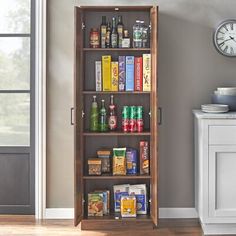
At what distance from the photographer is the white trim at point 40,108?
4.15 m

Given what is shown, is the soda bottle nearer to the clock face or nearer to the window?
the window

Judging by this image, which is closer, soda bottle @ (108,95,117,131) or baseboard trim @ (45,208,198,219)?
soda bottle @ (108,95,117,131)

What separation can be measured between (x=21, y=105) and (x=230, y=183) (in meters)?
1.85

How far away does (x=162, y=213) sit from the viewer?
4.26 meters

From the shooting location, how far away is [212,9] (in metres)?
4.17

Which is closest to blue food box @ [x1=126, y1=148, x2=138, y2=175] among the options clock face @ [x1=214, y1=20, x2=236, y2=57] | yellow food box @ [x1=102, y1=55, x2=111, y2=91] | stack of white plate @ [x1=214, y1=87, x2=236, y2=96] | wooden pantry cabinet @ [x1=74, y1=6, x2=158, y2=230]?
wooden pantry cabinet @ [x1=74, y1=6, x2=158, y2=230]

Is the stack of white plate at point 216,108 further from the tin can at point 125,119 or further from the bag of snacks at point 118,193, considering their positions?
the bag of snacks at point 118,193

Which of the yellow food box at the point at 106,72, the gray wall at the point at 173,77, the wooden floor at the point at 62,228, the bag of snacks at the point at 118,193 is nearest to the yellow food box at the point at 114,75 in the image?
the yellow food box at the point at 106,72

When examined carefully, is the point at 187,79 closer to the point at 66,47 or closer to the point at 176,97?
the point at 176,97

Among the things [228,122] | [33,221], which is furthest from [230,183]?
[33,221]

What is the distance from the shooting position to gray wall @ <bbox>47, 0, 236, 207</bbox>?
164 inches

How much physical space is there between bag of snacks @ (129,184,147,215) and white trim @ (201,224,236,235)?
1.73 feet

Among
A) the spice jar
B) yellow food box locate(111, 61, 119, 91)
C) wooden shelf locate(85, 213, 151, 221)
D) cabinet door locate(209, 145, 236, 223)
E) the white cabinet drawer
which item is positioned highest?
the spice jar

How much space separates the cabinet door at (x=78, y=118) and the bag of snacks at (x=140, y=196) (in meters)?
0.43
